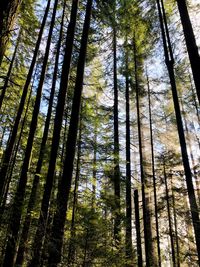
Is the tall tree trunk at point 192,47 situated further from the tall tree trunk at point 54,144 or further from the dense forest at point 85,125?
the tall tree trunk at point 54,144

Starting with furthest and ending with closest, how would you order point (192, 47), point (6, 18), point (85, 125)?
point (85, 125), point (192, 47), point (6, 18)

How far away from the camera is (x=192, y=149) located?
67.4 ft

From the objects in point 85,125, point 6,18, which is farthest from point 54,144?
point 85,125

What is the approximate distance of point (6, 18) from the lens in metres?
2.13

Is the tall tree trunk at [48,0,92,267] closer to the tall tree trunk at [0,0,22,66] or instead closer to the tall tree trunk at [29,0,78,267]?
the tall tree trunk at [29,0,78,267]

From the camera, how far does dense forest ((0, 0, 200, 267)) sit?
545 cm

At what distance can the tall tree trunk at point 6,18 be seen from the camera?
2094 mm

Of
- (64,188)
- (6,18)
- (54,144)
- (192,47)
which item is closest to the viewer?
(6,18)

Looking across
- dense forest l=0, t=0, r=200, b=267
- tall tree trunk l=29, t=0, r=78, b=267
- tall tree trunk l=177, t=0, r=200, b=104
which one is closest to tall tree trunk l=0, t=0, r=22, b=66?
dense forest l=0, t=0, r=200, b=267

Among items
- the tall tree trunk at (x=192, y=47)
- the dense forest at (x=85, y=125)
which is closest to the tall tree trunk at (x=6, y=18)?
the dense forest at (x=85, y=125)

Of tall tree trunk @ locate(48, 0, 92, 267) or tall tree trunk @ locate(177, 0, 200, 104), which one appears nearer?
tall tree trunk @ locate(48, 0, 92, 267)

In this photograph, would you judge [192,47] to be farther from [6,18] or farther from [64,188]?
[6,18]

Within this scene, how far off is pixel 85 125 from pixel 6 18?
11323mm

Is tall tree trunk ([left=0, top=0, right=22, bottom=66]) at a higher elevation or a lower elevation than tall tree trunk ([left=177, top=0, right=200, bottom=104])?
lower
